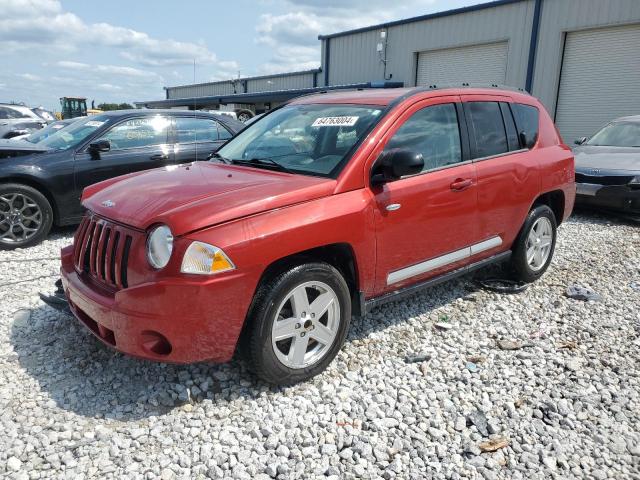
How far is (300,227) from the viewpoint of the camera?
291cm

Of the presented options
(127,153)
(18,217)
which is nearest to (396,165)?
(127,153)

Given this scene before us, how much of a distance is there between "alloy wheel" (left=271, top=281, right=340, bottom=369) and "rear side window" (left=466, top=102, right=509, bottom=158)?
187 cm

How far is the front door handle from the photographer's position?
3.81m

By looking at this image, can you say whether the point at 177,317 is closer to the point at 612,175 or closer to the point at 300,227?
the point at 300,227

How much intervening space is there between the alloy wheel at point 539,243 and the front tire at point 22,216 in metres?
5.49

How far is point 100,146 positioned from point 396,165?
4.59 metres

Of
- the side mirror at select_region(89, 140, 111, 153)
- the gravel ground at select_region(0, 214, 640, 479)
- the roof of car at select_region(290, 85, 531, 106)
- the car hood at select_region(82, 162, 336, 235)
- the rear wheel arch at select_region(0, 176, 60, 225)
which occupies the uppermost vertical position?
the roof of car at select_region(290, 85, 531, 106)

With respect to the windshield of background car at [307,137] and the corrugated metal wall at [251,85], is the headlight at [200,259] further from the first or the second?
the corrugated metal wall at [251,85]

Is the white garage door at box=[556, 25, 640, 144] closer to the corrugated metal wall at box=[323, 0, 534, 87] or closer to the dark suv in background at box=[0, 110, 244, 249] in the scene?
the corrugated metal wall at box=[323, 0, 534, 87]

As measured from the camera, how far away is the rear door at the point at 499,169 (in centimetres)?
412

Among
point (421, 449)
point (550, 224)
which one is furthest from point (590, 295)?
point (421, 449)

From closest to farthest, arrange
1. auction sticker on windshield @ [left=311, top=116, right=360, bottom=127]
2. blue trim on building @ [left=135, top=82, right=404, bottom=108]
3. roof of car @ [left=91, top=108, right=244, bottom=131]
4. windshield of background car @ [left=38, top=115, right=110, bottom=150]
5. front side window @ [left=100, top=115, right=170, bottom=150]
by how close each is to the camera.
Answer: auction sticker on windshield @ [left=311, top=116, right=360, bottom=127] → windshield of background car @ [left=38, top=115, right=110, bottom=150] → front side window @ [left=100, top=115, right=170, bottom=150] → roof of car @ [left=91, top=108, right=244, bottom=131] → blue trim on building @ [left=135, top=82, right=404, bottom=108]

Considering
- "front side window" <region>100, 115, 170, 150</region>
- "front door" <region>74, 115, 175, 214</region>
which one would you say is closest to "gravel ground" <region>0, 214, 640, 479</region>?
"front door" <region>74, 115, 175, 214</region>

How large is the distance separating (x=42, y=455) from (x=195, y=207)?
56.8 inches
